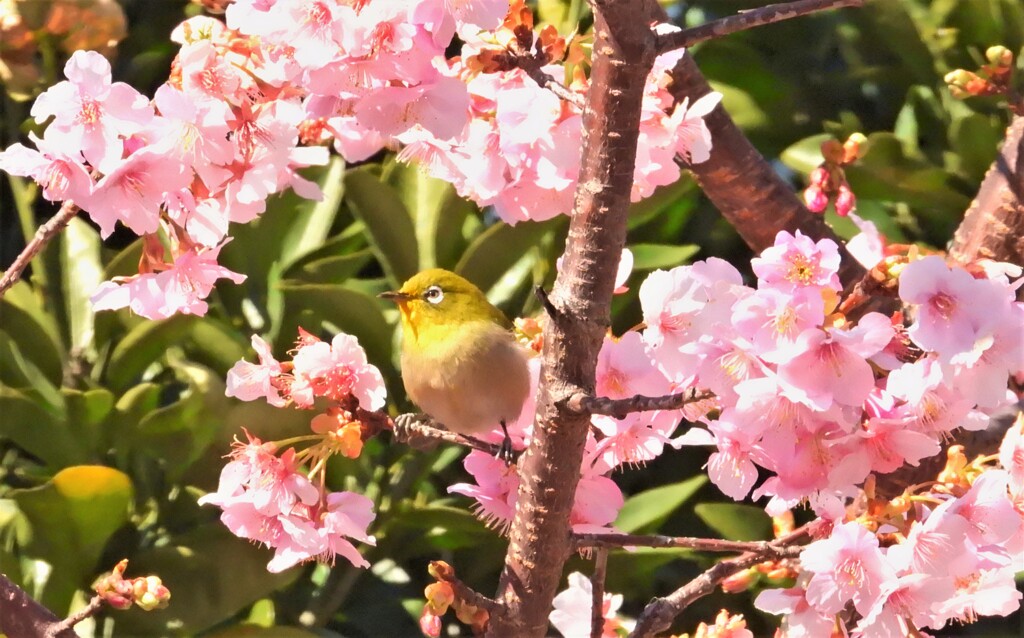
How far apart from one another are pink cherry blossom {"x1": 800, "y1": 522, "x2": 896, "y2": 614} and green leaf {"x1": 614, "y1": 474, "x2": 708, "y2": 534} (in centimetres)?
70

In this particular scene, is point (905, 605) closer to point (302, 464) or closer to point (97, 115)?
point (302, 464)

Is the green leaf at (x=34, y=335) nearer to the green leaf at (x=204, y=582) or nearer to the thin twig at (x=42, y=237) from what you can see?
the green leaf at (x=204, y=582)

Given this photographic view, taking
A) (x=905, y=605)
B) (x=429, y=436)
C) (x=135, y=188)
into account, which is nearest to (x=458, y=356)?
(x=429, y=436)

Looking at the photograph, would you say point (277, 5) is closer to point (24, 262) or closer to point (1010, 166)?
point (24, 262)

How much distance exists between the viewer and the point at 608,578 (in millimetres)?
1736

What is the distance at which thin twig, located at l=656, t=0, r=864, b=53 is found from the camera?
0.79 m

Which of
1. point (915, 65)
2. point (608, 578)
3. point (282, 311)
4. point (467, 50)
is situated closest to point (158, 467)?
point (282, 311)

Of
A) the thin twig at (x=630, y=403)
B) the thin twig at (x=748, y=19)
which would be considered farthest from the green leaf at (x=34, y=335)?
the thin twig at (x=748, y=19)

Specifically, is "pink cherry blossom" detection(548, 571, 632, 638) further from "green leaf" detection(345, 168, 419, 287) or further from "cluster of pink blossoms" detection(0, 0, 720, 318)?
"green leaf" detection(345, 168, 419, 287)

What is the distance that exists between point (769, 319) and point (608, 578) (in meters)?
0.96

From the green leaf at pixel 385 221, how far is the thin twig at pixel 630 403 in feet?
3.05

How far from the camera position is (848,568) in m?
0.95

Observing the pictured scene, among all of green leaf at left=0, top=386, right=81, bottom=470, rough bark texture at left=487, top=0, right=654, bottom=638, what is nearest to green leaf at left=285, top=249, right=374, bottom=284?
green leaf at left=0, top=386, right=81, bottom=470

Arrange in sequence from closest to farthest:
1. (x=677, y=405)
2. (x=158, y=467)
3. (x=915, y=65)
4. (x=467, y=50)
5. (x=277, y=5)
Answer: (x=677, y=405) < (x=277, y=5) < (x=467, y=50) < (x=158, y=467) < (x=915, y=65)
